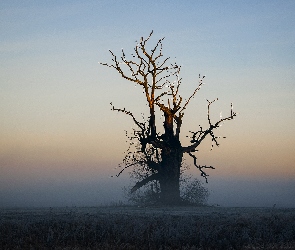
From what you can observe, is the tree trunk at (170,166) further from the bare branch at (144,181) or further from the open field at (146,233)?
the open field at (146,233)

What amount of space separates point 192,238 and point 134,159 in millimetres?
29287

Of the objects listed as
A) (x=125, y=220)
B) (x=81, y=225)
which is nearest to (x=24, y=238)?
(x=81, y=225)

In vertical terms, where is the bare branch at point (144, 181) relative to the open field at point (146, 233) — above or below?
above

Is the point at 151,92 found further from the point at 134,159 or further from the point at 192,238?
the point at 192,238

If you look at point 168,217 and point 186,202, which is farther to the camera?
point 186,202

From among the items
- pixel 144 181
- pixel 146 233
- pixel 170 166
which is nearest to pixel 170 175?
pixel 170 166

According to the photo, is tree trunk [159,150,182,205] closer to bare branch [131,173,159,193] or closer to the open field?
bare branch [131,173,159,193]

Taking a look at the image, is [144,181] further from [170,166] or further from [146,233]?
[146,233]

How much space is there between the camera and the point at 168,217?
2412 centimetres

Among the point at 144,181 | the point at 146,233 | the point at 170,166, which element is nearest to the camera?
the point at 146,233

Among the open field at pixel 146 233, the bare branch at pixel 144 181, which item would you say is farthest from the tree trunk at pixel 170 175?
the open field at pixel 146 233

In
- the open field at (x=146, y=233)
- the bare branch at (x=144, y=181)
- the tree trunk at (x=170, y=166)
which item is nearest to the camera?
the open field at (x=146, y=233)

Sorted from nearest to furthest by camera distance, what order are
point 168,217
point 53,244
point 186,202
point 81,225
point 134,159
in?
point 53,244
point 81,225
point 168,217
point 186,202
point 134,159

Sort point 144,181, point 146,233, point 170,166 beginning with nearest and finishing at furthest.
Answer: point 146,233 → point 170,166 → point 144,181
